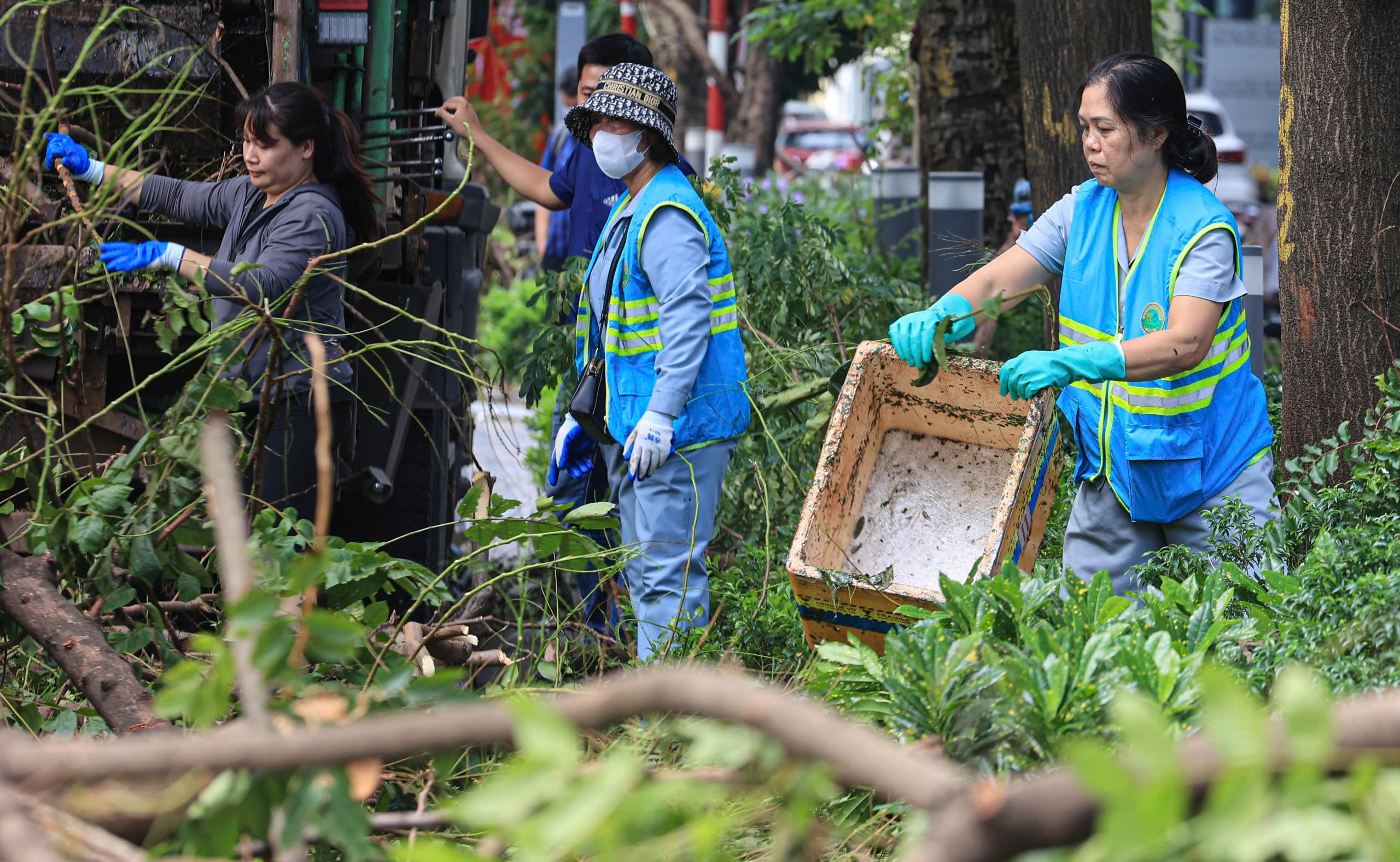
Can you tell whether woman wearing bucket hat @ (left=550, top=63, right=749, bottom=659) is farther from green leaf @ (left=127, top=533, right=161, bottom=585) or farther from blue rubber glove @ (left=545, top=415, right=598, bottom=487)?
green leaf @ (left=127, top=533, right=161, bottom=585)

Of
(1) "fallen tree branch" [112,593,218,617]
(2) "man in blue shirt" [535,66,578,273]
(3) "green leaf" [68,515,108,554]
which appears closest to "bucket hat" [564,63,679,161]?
(2) "man in blue shirt" [535,66,578,273]

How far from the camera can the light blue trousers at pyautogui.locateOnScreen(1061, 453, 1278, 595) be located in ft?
10.2

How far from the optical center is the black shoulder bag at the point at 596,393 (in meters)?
3.91

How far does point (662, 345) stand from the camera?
12.1 ft

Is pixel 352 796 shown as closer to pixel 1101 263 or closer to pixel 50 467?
pixel 50 467

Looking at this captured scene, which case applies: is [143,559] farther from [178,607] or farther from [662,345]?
[662,345]

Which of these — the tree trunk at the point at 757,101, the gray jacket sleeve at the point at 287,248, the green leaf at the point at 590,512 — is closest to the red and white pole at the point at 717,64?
the tree trunk at the point at 757,101

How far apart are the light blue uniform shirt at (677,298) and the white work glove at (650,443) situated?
0.09 ft

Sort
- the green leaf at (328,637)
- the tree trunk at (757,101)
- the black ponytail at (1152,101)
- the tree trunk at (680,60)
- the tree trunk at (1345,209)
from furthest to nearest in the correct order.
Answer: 1. the tree trunk at (757,101)
2. the tree trunk at (680,60)
3. the tree trunk at (1345,209)
4. the black ponytail at (1152,101)
5. the green leaf at (328,637)

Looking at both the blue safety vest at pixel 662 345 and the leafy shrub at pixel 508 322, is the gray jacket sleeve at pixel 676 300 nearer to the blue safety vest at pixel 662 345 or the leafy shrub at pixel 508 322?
the blue safety vest at pixel 662 345

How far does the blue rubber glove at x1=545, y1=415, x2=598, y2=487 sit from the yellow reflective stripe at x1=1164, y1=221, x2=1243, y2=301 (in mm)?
1762

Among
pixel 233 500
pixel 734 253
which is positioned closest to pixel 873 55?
pixel 734 253

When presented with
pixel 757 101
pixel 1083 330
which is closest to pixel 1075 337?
pixel 1083 330

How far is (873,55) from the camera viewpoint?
1048 centimetres
